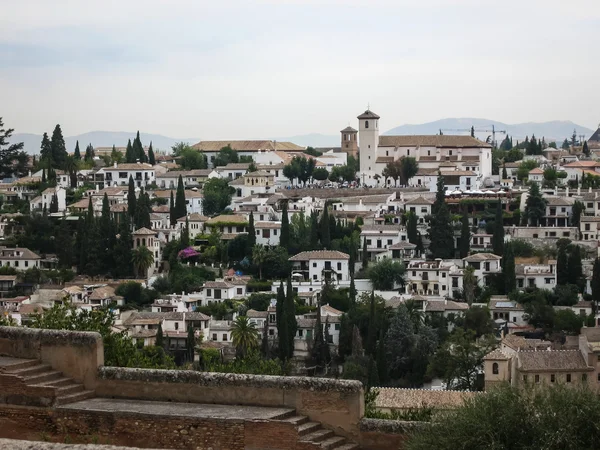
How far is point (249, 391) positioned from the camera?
10.7 meters

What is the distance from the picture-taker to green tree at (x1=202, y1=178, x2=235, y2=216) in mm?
62188

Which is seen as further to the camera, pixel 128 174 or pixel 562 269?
pixel 128 174

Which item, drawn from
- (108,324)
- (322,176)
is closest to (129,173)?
(322,176)

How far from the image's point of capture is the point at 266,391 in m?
10.7

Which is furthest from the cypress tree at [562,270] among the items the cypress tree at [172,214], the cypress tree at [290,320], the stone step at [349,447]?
the stone step at [349,447]

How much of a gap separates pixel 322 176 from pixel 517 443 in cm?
6001

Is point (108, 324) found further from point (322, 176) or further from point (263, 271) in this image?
point (322, 176)

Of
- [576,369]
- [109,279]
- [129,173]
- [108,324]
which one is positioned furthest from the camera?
[129,173]

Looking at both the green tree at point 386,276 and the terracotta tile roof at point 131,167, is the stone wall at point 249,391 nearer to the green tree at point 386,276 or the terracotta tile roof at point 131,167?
the green tree at point 386,276

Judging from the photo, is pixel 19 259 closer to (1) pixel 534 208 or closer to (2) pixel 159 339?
(2) pixel 159 339

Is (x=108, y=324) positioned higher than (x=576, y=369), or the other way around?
(x=108, y=324)

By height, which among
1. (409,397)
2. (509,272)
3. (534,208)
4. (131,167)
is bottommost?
(409,397)

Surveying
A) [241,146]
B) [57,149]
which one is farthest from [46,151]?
[241,146]

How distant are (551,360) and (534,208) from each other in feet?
62.6
